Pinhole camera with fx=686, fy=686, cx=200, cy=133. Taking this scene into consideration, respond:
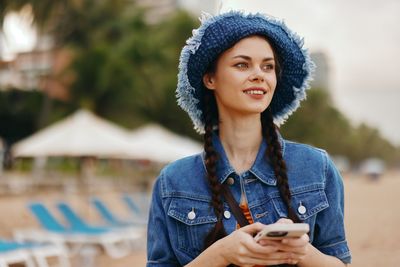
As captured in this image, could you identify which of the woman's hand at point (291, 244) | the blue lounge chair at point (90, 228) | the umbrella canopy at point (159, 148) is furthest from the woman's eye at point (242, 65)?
the umbrella canopy at point (159, 148)

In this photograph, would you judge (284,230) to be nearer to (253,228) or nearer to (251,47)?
(253,228)

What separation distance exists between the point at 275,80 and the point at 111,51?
37.2m

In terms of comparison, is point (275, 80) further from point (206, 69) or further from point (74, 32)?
point (74, 32)

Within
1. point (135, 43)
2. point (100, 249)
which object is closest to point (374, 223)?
point (100, 249)

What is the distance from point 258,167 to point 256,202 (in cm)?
10

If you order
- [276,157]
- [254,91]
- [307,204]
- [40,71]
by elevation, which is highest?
[40,71]

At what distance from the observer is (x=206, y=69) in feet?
6.04

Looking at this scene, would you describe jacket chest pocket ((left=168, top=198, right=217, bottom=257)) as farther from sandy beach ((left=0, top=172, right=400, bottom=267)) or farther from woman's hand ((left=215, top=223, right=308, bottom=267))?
sandy beach ((left=0, top=172, right=400, bottom=267))

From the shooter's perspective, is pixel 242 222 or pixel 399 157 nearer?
pixel 242 222

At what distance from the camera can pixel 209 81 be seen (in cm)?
187

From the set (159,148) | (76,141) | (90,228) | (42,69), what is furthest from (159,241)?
(42,69)

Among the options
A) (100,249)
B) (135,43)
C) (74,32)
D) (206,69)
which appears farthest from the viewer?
(74,32)

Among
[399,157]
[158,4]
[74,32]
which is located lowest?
[399,157]

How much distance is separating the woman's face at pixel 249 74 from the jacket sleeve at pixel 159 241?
12.3 inches
